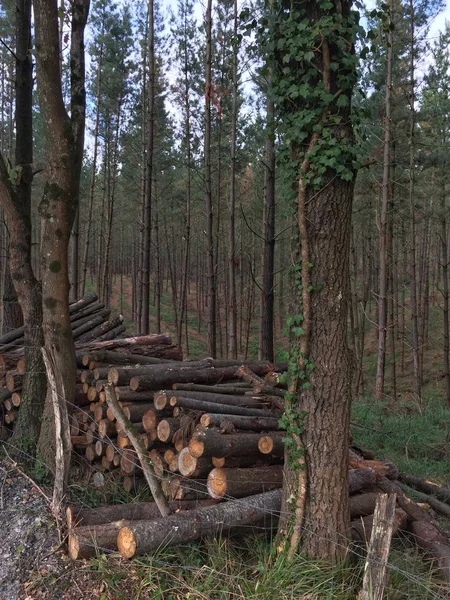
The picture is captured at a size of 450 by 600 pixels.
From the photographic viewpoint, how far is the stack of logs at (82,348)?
21.5ft

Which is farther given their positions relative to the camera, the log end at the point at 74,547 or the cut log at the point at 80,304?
the cut log at the point at 80,304

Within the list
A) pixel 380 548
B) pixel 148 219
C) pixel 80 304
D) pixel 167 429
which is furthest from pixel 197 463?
pixel 148 219

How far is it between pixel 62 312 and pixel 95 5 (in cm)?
1483

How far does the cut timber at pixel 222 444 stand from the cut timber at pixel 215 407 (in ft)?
1.72

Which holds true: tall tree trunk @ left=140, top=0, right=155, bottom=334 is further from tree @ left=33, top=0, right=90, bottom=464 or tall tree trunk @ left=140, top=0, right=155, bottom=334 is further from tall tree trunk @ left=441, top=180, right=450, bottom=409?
tall tree trunk @ left=441, top=180, right=450, bottom=409

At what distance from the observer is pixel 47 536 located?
13.4 feet

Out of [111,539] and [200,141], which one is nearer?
[111,539]

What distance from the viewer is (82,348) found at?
724cm

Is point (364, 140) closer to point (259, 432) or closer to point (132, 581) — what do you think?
point (259, 432)

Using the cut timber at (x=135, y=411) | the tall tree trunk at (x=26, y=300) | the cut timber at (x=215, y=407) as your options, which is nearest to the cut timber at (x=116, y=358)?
the tall tree trunk at (x=26, y=300)

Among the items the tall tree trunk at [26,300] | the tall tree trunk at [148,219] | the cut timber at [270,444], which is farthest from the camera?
the tall tree trunk at [148,219]

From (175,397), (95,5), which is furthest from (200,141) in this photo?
(175,397)

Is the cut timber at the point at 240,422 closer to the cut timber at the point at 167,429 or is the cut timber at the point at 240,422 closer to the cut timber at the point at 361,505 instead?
the cut timber at the point at 167,429

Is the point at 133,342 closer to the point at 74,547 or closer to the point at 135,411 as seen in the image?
the point at 135,411
